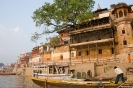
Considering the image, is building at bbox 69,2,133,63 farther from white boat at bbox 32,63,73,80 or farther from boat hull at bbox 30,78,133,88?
boat hull at bbox 30,78,133,88

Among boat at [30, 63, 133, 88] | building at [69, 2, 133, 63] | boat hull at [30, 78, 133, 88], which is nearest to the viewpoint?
boat hull at [30, 78, 133, 88]

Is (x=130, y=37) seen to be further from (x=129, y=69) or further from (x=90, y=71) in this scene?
(x=90, y=71)

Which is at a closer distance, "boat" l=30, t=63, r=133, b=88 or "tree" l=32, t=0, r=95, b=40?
"boat" l=30, t=63, r=133, b=88

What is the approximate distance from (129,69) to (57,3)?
54.1 ft

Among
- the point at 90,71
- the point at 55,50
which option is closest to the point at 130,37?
the point at 90,71

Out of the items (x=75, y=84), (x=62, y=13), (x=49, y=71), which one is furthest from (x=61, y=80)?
(x=62, y=13)

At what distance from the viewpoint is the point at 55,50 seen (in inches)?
1686

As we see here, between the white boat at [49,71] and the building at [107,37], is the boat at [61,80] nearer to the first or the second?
the white boat at [49,71]

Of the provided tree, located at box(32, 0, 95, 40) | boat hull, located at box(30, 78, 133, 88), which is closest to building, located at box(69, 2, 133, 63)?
tree, located at box(32, 0, 95, 40)

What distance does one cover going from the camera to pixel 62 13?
2489 centimetres

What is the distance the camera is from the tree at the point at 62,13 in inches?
985

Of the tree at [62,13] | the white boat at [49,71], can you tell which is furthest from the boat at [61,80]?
the tree at [62,13]

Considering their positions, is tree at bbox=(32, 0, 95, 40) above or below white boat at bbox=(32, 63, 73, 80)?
above

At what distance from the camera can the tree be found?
2502 cm
